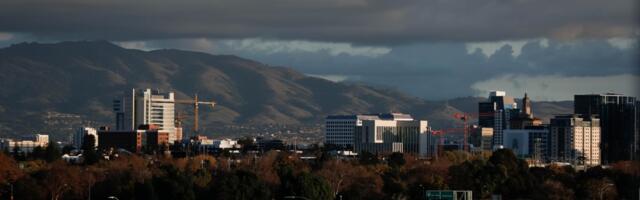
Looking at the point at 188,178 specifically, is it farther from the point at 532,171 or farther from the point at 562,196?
the point at 532,171

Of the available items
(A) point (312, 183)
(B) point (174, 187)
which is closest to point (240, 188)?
(B) point (174, 187)

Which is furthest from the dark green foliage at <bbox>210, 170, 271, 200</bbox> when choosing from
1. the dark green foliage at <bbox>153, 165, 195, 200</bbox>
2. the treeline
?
the dark green foliage at <bbox>153, 165, 195, 200</bbox>

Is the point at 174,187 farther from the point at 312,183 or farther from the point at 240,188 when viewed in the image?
the point at 312,183

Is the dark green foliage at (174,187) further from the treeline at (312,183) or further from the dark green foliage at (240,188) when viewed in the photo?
the dark green foliage at (240,188)

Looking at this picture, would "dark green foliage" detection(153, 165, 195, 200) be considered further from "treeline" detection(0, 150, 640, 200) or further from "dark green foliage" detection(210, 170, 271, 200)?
"dark green foliage" detection(210, 170, 271, 200)

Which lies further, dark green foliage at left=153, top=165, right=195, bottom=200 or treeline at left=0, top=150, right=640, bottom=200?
treeline at left=0, top=150, right=640, bottom=200

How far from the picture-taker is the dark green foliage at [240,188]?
141750 mm

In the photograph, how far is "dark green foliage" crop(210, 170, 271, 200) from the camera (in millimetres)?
141750

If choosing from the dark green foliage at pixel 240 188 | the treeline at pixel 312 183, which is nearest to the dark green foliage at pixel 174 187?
the treeline at pixel 312 183

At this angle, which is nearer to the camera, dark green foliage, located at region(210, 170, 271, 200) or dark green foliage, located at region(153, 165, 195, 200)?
dark green foliage, located at region(210, 170, 271, 200)

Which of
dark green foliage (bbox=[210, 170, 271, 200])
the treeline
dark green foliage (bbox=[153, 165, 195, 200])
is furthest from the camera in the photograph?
the treeline

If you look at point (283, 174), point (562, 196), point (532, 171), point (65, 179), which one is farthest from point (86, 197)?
point (532, 171)

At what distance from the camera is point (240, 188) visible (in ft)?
474

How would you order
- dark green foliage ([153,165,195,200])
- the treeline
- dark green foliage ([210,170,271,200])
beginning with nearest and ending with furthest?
dark green foliage ([210,170,271,200]) < dark green foliage ([153,165,195,200]) < the treeline
